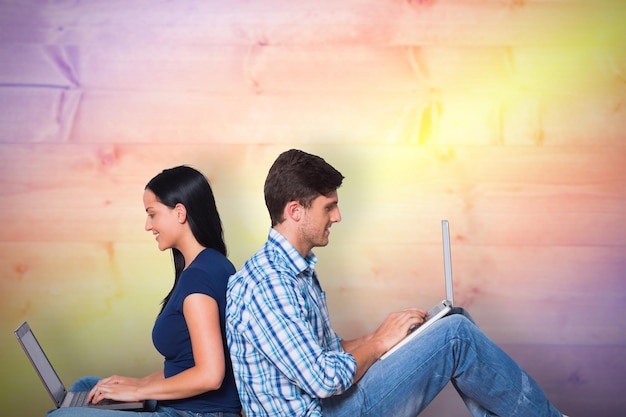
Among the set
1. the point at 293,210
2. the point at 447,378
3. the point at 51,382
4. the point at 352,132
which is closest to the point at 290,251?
the point at 293,210

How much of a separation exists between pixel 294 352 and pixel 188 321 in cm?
32

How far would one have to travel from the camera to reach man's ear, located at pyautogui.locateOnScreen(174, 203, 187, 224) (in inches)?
88.1

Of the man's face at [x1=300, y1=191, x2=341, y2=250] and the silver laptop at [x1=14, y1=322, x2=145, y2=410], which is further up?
the man's face at [x1=300, y1=191, x2=341, y2=250]

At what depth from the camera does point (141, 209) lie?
9.93 ft

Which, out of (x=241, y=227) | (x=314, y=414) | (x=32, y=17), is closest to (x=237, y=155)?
(x=241, y=227)

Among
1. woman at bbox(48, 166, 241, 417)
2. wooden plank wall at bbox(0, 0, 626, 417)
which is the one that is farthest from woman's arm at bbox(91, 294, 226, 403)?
wooden plank wall at bbox(0, 0, 626, 417)

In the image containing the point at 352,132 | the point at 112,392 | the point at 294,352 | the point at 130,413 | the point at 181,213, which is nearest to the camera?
the point at 294,352

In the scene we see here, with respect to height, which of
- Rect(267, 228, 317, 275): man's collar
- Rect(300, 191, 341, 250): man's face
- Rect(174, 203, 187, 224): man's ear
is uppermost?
Rect(174, 203, 187, 224): man's ear

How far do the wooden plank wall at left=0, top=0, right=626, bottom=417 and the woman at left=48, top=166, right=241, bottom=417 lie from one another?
77 cm

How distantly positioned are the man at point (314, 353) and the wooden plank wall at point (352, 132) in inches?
37.4

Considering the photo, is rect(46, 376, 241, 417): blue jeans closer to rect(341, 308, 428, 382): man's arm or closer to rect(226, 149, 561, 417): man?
rect(226, 149, 561, 417): man

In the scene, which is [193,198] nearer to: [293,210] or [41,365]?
[293,210]

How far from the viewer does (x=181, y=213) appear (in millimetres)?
2238

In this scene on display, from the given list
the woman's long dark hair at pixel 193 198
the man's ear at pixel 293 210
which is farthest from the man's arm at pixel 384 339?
the woman's long dark hair at pixel 193 198
